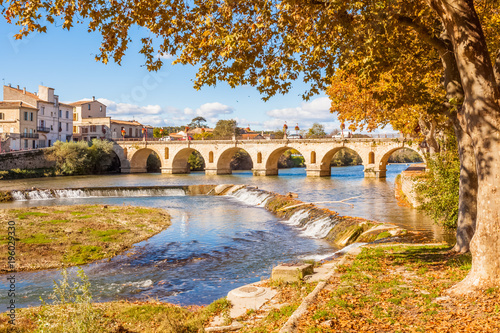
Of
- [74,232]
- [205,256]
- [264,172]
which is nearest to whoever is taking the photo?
[205,256]

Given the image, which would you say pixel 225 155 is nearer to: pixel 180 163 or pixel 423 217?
pixel 180 163

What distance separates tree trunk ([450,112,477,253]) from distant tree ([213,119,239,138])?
86.3 m

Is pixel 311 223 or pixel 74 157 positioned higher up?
pixel 74 157

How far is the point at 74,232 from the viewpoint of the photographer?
58.5 feet

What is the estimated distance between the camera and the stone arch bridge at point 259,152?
53.2m

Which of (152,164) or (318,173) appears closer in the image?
(318,173)

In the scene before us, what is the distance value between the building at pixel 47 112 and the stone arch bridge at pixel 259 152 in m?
8.98

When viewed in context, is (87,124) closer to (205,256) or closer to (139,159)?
(139,159)

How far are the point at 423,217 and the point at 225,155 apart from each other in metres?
49.3

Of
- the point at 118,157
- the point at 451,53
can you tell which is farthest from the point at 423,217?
the point at 118,157

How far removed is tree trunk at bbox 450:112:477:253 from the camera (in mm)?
8758

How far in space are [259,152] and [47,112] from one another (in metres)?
33.5

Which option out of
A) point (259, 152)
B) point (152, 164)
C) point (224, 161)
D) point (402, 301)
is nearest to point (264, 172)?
point (259, 152)

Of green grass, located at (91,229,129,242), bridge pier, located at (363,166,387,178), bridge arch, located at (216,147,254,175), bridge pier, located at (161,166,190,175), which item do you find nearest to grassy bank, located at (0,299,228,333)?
green grass, located at (91,229,129,242)
